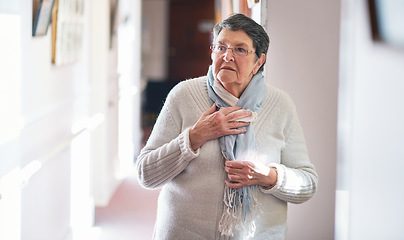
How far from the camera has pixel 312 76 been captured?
3.30m

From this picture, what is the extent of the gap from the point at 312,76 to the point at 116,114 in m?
4.06

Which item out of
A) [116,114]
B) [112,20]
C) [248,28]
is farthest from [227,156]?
[116,114]

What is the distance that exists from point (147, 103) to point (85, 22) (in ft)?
22.5

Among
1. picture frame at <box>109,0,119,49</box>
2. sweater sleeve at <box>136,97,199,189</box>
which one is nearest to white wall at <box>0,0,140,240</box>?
picture frame at <box>109,0,119,49</box>

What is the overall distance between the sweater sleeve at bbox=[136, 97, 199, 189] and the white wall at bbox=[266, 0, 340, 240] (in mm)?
1029

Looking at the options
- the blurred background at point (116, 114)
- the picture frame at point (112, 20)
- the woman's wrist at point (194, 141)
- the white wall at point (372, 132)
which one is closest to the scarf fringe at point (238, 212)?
the woman's wrist at point (194, 141)

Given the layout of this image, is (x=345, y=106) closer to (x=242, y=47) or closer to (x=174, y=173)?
(x=242, y=47)

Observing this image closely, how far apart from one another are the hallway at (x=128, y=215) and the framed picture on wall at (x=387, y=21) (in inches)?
137

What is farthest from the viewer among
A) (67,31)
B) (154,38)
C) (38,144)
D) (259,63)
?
(154,38)

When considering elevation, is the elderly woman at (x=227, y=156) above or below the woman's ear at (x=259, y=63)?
below

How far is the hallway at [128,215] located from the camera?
16.9 feet

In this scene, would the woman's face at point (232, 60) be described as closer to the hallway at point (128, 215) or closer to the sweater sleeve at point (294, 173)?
the sweater sleeve at point (294, 173)

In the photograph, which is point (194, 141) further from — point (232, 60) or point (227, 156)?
point (232, 60)

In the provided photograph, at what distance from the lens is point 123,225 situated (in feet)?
17.7
